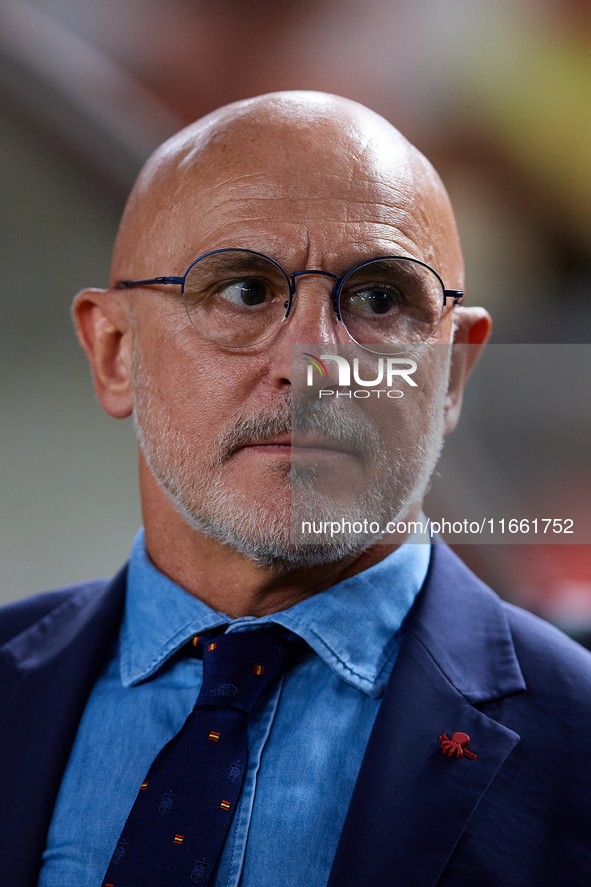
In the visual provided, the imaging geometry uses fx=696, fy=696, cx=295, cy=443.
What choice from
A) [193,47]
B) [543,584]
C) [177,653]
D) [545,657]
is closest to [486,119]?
[193,47]

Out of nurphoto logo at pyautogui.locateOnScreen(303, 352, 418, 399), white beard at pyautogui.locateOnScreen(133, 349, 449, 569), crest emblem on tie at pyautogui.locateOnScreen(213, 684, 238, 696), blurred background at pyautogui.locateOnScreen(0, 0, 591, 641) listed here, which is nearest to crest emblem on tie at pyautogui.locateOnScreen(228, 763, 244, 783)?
crest emblem on tie at pyautogui.locateOnScreen(213, 684, 238, 696)

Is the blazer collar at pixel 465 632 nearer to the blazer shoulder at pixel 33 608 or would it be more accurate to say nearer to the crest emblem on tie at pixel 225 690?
the crest emblem on tie at pixel 225 690

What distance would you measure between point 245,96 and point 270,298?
1154 millimetres

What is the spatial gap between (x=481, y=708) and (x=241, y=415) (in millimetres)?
588

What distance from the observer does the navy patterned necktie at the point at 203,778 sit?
99 cm

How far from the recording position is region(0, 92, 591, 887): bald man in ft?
3.25

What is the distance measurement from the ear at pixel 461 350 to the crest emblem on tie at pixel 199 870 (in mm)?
843

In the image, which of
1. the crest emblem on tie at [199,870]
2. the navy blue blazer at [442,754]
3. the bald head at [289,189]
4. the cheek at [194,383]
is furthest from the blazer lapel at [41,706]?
the bald head at [289,189]

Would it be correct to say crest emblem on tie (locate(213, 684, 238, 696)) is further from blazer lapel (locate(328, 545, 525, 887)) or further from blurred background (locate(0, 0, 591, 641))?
blurred background (locate(0, 0, 591, 641))

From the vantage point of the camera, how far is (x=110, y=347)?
4.57ft

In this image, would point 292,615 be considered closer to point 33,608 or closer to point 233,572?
point 233,572

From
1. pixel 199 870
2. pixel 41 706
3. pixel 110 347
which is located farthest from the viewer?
pixel 110 347

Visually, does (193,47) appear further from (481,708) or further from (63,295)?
(481,708)

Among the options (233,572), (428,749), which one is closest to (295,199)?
(233,572)
